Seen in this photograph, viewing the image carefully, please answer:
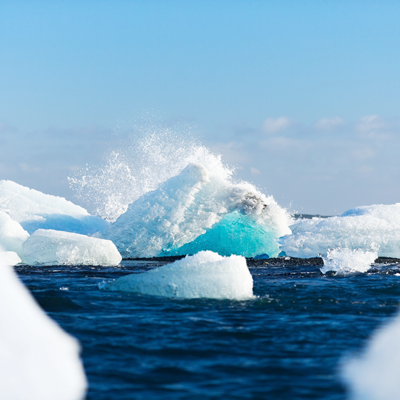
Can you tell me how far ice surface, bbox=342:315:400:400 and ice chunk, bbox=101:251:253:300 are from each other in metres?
3.72

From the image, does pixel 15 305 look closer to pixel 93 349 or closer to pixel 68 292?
pixel 93 349

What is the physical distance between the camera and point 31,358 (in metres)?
5.67

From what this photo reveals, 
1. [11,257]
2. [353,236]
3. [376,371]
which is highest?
[353,236]

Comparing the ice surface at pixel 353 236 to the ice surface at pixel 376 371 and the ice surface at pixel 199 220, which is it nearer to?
the ice surface at pixel 199 220

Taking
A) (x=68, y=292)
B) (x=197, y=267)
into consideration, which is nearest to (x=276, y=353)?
(x=197, y=267)

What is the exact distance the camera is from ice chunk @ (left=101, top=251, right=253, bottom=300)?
10359 millimetres

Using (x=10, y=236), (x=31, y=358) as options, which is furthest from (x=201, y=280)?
(x=10, y=236)

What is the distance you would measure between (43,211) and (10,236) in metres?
6.49

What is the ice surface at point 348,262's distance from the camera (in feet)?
50.5

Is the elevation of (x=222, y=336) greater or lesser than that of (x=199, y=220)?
lesser

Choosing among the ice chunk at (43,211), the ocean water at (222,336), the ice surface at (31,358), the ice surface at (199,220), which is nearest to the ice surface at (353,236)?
the ice surface at (199,220)

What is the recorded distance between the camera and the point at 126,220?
22.2 metres

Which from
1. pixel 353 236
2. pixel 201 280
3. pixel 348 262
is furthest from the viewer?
pixel 353 236

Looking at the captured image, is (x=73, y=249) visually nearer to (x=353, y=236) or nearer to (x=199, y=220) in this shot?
(x=199, y=220)
